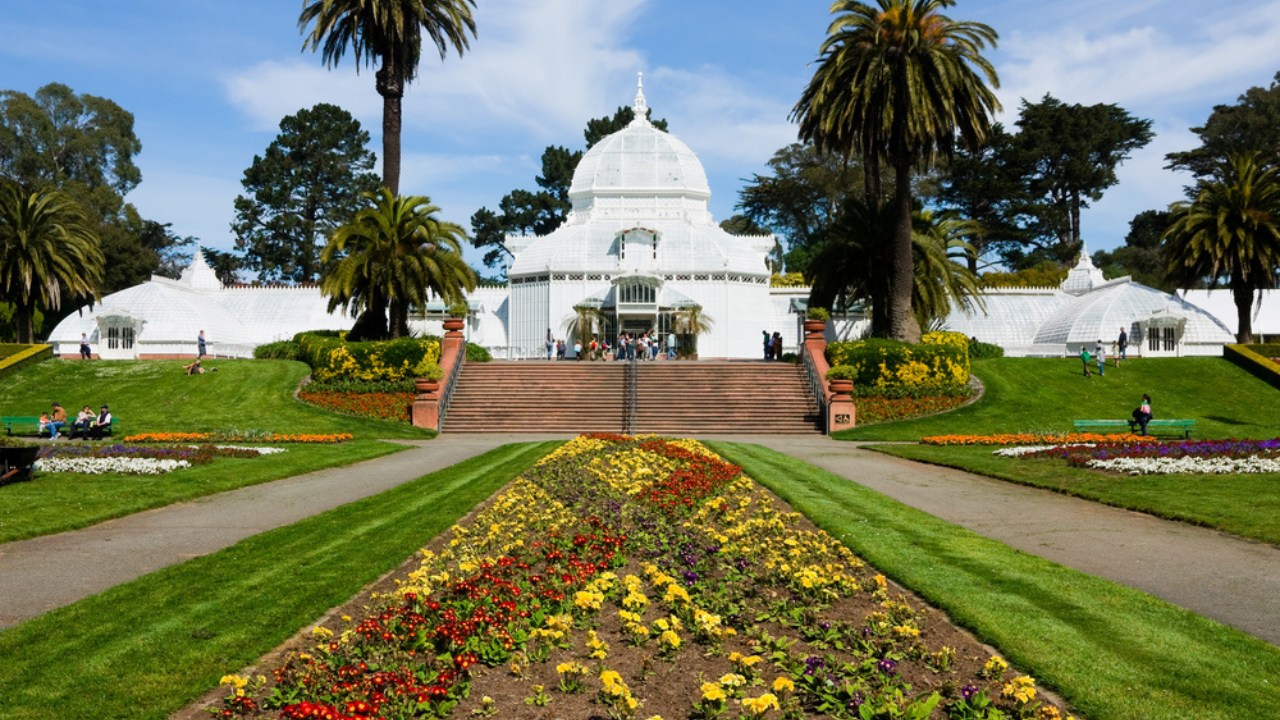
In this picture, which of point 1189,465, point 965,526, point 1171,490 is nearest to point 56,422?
point 965,526

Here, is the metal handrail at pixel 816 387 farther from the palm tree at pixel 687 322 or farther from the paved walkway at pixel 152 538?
the paved walkway at pixel 152 538

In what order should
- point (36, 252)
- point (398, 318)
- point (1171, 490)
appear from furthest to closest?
point (36, 252) < point (398, 318) < point (1171, 490)

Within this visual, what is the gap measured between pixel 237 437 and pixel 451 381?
27.0 ft

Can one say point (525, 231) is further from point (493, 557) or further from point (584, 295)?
point (493, 557)

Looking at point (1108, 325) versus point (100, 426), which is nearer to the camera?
point (100, 426)

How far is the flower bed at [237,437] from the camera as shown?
77.7 feet

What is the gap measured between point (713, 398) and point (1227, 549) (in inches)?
859

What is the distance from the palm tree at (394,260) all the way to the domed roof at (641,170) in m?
23.3

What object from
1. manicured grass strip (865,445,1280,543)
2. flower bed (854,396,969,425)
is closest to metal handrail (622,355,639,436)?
flower bed (854,396,969,425)

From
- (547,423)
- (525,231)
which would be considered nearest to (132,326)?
(547,423)

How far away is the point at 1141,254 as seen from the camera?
263 ft

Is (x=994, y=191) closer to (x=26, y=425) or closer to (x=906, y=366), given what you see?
(x=906, y=366)

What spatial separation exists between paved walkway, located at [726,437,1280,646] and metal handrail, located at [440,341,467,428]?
16.2 meters

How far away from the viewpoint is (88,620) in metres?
7.21
